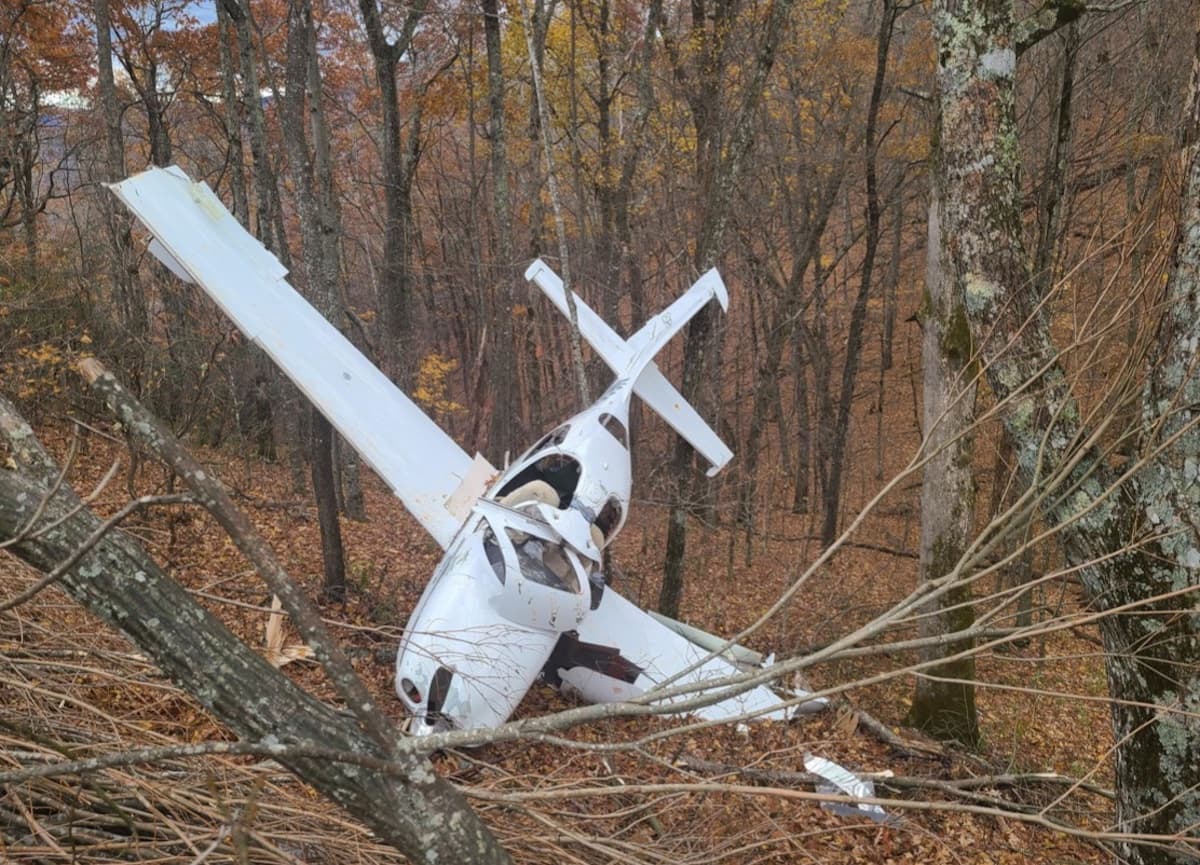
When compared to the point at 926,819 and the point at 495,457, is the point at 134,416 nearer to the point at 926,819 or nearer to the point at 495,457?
the point at 926,819

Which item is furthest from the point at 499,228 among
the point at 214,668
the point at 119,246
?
the point at 214,668

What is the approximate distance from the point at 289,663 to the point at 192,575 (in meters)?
1.47

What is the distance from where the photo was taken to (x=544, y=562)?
19.1 ft

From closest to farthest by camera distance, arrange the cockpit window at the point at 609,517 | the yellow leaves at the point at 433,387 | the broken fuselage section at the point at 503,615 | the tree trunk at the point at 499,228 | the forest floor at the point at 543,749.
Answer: the forest floor at the point at 543,749
the broken fuselage section at the point at 503,615
the cockpit window at the point at 609,517
the tree trunk at the point at 499,228
the yellow leaves at the point at 433,387

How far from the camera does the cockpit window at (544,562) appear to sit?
5.60 meters

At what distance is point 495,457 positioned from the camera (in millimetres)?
13438

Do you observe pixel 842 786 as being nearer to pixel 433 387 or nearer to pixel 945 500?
pixel 945 500

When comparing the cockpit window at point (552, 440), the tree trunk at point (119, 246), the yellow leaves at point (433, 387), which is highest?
the tree trunk at point (119, 246)

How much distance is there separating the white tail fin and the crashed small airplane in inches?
Answer: 19.8

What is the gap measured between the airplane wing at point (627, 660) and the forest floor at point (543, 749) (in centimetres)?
30

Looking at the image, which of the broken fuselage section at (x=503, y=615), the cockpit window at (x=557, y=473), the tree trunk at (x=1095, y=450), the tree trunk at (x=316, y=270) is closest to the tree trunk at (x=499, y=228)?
the tree trunk at (x=316, y=270)

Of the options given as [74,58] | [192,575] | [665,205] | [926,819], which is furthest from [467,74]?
[926,819]

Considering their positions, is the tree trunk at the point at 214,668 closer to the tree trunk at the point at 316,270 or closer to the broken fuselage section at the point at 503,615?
the broken fuselage section at the point at 503,615

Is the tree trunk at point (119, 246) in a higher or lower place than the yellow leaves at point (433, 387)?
higher
